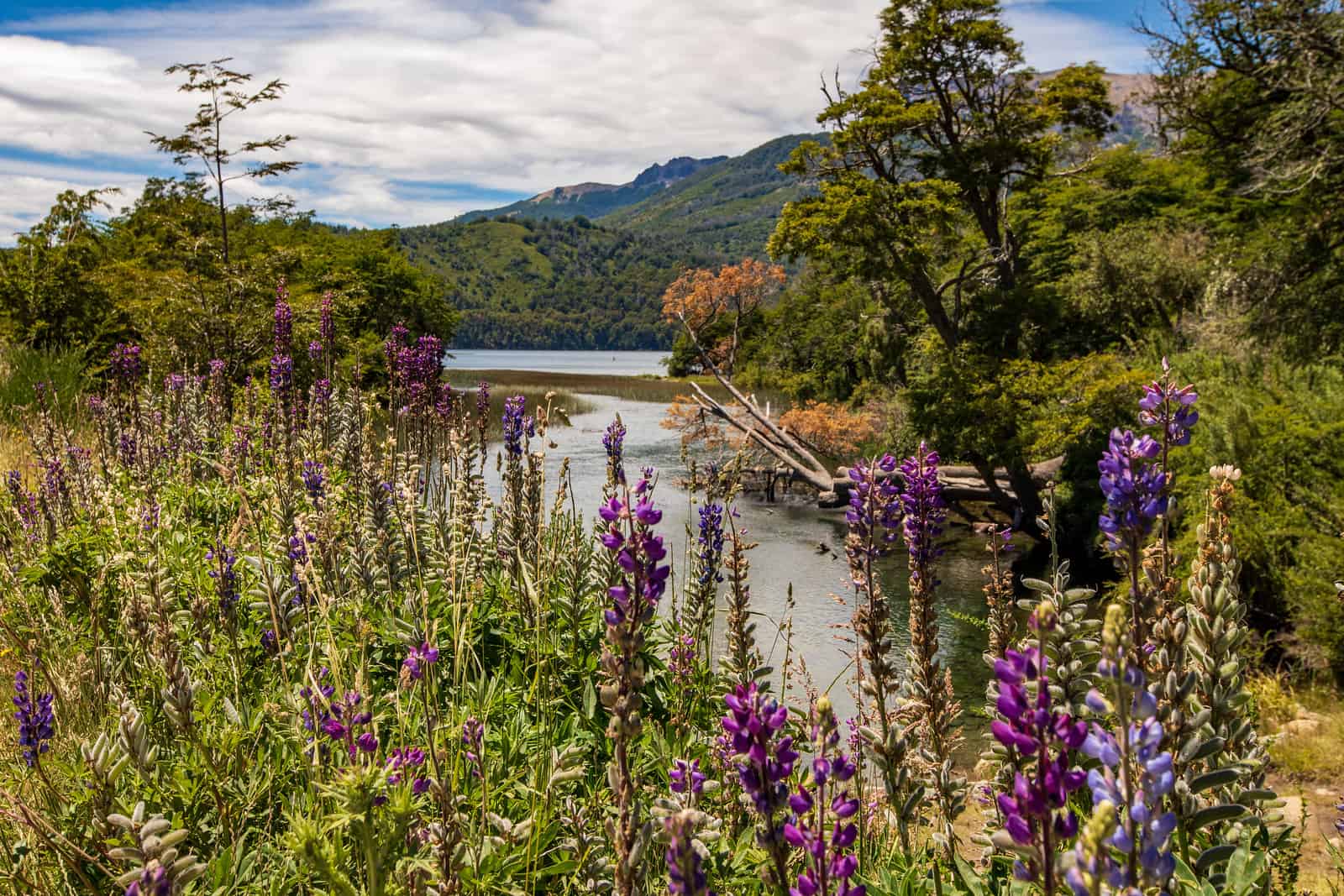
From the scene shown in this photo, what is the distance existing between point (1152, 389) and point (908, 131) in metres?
24.7

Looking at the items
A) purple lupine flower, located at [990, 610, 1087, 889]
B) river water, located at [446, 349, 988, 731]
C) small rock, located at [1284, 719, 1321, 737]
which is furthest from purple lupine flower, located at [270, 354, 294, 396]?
small rock, located at [1284, 719, 1321, 737]

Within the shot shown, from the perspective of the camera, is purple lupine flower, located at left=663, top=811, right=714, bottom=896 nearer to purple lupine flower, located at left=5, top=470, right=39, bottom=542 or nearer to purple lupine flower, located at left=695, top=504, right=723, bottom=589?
purple lupine flower, located at left=695, top=504, right=723, bottom=589

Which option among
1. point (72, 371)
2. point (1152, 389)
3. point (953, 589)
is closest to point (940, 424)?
point (953, 589)

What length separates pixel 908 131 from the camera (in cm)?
2444

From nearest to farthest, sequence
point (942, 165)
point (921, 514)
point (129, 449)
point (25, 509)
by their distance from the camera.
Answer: point (921, 514) → point (25, 509) → point (129, 449) → point (942, 165)

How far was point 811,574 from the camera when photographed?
16.6 m

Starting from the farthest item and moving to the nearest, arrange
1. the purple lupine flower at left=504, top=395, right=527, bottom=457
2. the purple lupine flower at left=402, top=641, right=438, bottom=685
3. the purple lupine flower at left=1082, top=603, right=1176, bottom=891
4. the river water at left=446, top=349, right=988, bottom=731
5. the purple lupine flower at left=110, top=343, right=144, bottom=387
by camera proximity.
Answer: the river water at left=446, top=349, right=988, bottom=731 < the purple lupine flower at left=110, top=343, right=144, bottom=387 < the purple lupine flower at left=504, top=395, right=527, bottom=457 < the purple lupine flower at left=402, top=641, right=438, bottom=685 < the purple lupine flower at left=1082, top=603, right=1176, bottom=891

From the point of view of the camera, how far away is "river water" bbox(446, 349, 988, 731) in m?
11.0

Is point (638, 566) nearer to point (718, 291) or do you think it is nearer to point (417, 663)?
point (417, 663)

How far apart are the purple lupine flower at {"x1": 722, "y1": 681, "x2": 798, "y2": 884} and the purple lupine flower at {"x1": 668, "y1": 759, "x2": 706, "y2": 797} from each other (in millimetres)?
742

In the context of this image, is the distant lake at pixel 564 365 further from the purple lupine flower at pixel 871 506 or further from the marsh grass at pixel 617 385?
the purple lupine flower at pixel 871 506

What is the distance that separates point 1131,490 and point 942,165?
25.2 m

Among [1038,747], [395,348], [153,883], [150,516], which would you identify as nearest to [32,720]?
[150,516]

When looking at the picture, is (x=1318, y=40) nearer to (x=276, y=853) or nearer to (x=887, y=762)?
(x=887, y=762)
